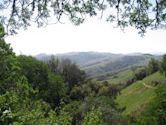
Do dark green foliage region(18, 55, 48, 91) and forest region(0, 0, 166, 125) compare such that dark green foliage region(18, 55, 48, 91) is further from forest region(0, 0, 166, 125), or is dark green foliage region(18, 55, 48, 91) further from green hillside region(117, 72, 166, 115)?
green hillside region(117, 72, 166, 115)

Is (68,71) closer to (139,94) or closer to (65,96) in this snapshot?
(65,96)

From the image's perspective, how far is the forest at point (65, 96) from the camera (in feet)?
90.8

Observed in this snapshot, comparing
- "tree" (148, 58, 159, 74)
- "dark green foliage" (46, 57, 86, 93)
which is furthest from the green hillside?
"dark green foliage" (46, 57, 86, 93)

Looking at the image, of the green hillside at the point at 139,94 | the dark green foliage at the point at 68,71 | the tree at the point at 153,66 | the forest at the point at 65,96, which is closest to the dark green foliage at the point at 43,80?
the forest at the point at 65,96

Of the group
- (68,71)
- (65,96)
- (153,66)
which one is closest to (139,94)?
(68,71)

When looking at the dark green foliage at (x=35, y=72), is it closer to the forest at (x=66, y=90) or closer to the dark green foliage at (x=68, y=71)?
the forest at (x=66, y=90)

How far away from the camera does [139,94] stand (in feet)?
400

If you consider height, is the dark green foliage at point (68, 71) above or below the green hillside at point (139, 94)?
above

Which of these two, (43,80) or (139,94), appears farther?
(139,94)

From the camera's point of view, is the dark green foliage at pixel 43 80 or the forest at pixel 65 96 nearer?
the forest at pixel 65 96

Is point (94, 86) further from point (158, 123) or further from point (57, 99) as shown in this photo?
point (158, 123)

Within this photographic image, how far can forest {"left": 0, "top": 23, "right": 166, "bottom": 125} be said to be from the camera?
1089 inches

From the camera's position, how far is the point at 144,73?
152m

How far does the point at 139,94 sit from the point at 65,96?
1698 inches
